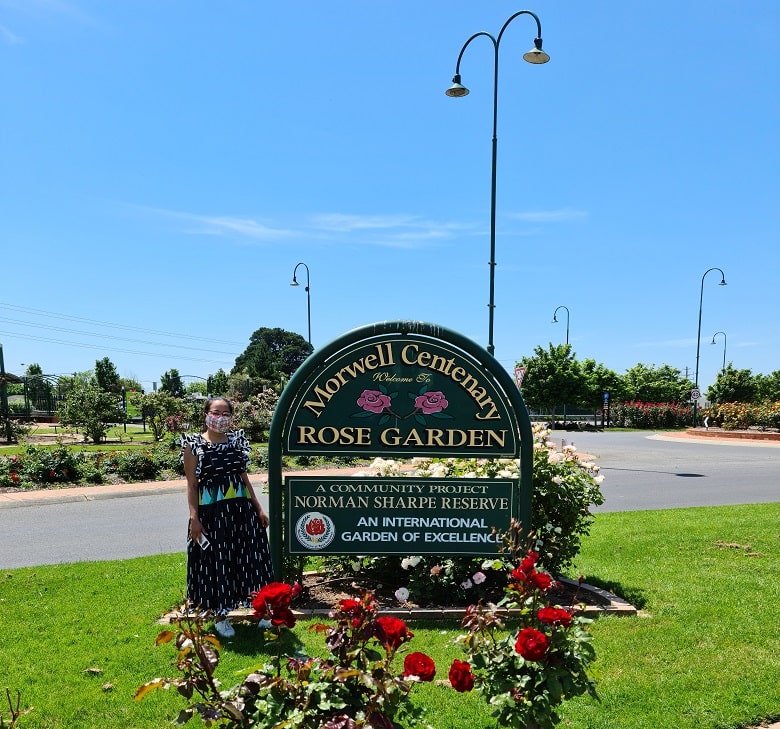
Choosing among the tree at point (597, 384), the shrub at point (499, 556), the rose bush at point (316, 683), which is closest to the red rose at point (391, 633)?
the rose bush at point (316, 683)

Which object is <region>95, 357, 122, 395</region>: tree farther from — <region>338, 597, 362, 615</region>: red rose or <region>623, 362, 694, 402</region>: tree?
<region>338, 597, 362, 615</region>: red rose

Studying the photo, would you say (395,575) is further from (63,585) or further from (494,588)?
(63,585)

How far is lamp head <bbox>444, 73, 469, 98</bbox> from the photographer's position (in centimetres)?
1440

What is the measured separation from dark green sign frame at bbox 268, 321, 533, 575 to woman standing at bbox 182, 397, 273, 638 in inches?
24.6

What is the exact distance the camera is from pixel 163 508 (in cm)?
1165

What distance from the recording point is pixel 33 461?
14289 mm

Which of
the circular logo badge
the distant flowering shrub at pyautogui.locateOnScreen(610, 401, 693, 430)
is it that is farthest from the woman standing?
the distant flowering shrub at pyautogui.locateOnScreen(610, 401, 693, 430)

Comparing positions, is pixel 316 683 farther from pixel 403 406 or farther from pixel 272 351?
pixel 272 351

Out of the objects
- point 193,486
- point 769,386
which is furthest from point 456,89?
point 769,386

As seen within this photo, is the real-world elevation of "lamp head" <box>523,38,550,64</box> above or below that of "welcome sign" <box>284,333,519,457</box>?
above

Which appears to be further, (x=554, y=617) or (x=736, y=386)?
(x=736, y=386)

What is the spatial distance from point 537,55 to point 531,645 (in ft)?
43.1

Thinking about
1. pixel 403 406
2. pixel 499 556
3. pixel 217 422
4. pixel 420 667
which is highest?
pixel 403 406

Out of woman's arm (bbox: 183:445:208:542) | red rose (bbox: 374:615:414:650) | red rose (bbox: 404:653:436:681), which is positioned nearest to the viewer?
red rose (bbox: 404:653:436:681)
